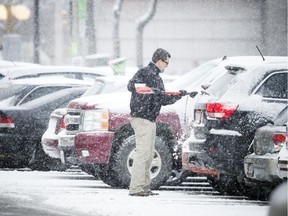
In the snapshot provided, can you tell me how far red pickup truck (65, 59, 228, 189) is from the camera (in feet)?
49.5

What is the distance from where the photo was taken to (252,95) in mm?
13461

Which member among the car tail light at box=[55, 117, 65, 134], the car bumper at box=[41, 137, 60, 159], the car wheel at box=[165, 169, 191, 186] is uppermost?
the car tail light at box=[55, 117, 65, 134]

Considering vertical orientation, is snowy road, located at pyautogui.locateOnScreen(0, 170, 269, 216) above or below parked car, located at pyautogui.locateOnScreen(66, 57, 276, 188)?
below

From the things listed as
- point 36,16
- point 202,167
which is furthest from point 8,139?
point 36,16

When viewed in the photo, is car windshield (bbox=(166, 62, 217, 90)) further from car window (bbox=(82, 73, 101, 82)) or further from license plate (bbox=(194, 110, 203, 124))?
car window (bbox=(82, 73, 101, 82))

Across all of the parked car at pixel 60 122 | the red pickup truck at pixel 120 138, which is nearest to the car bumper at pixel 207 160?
the red pickup truck at pixel 120 138

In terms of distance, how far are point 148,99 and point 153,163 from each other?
1.42 m

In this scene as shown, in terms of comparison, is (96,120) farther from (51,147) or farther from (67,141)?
(51,147)

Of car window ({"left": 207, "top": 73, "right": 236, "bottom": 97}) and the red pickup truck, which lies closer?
car window ({"left": 207, "top": 73, "right": 236, "bottom": 97})

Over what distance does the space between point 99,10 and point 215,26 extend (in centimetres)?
495

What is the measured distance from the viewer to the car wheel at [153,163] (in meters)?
15.1

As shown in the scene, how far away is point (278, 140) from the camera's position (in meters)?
12.4

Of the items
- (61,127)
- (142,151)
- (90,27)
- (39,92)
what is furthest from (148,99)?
(90,27)

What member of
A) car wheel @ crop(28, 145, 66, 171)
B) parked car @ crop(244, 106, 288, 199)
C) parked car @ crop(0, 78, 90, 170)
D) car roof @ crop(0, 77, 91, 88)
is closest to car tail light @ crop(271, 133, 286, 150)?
parked car @ crop(244, 106, 288, 199)
